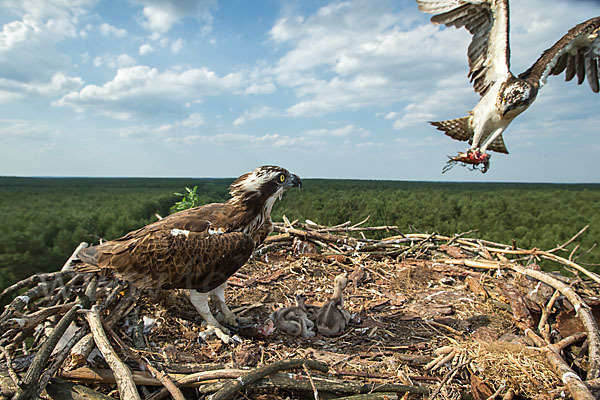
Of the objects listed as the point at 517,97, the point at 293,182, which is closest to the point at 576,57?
the point at 517,97

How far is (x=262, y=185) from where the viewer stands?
3.47 m

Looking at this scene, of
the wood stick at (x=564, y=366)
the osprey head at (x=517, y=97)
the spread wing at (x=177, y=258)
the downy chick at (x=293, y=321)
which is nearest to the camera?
the wood stick at (x=564, y=366)

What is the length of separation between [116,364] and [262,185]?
196cm

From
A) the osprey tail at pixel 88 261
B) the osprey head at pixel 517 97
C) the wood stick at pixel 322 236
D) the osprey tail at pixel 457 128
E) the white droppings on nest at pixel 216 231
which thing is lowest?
the wood stick at pixel 322 236

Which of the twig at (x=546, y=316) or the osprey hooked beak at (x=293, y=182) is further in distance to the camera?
the osprey hooked beak at (x=293, y=182)

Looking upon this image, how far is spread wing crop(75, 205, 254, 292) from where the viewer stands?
121 inches

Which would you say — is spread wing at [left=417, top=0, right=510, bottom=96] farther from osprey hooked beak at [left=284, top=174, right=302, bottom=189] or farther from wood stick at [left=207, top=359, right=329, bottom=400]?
wood stick at [left=207, top=359, right=329, bottom=400]

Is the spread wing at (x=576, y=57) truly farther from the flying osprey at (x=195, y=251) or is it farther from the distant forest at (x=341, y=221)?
the flying osprey at (x=195, y=251)

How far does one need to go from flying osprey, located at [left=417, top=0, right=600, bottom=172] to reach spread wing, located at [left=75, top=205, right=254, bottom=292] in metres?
3.24

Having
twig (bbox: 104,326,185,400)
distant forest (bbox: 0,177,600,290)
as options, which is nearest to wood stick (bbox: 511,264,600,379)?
distant forest (bbox: 0,177,600,290)

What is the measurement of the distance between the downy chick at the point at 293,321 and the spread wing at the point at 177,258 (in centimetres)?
71

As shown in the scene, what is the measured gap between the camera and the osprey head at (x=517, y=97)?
425 cm

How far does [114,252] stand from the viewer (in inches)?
126

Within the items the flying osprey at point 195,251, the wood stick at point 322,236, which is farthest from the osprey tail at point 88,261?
the wood stick at point 322,236
